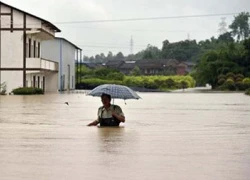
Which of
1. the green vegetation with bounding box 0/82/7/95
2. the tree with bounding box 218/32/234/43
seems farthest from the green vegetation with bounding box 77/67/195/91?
the tree with bounding box 218/32/234/43

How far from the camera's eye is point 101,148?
11.8m

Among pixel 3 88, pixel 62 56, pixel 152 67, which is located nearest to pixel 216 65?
pixel 62 56

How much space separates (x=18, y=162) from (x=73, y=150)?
6.09 feet

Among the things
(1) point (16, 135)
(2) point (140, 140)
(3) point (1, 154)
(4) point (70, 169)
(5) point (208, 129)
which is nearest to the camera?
(4) point (70, 169)

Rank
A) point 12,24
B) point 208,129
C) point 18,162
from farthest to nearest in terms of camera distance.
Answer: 1. point 12,24
2. point 208,129
3. point 18,162

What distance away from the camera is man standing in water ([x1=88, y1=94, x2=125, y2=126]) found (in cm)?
1570

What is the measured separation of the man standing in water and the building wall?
53530 millimetres

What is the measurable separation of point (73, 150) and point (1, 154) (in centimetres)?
135

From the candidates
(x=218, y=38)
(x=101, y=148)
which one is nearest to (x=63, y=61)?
(x=101, y=148)

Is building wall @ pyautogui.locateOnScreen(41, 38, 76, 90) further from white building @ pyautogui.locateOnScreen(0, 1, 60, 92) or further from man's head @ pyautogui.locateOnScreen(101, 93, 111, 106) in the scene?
man's head @ pyautogui.locateOnScreen(101, 93, 111, 106)

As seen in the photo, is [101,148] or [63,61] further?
[63,61]

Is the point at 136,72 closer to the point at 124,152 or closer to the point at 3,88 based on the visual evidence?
the point at 3,88

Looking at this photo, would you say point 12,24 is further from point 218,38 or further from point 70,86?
point 218,38

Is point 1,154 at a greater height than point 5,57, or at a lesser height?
lesser
